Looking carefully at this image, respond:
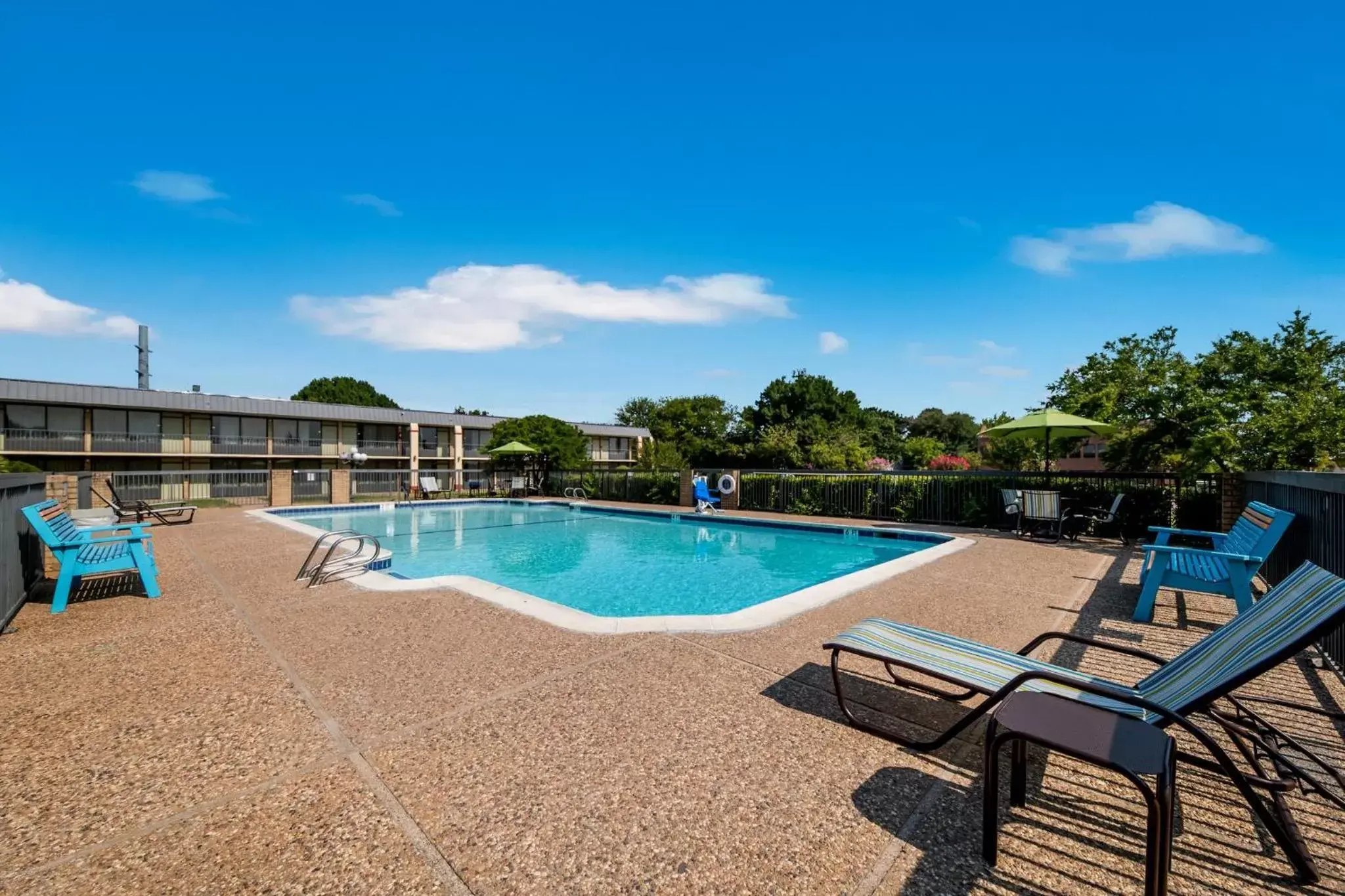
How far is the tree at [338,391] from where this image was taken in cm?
5244

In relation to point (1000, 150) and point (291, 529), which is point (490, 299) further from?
point (1000, 150)

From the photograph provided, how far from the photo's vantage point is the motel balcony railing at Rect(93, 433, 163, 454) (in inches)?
1003

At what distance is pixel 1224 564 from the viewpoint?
179 inches

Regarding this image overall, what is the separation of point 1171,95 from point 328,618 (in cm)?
1544

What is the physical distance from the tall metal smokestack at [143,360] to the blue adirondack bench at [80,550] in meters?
39.9

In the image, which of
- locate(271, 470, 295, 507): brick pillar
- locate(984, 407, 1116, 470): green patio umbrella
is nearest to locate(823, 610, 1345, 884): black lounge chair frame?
locate(984, 407, 1116, 470): green patio umbrella

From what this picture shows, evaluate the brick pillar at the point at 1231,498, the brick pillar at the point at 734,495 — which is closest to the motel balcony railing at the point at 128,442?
the brick pillar at the point at 734,495

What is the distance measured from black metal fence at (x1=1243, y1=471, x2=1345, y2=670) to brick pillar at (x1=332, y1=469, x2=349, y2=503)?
850 inches

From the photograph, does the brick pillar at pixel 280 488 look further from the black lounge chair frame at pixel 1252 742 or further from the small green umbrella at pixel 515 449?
the black lounge chair frame at pixel 1252 742

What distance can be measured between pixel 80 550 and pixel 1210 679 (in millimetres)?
7749

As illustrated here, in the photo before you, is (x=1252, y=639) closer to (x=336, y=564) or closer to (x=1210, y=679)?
(x=1210, y=679)

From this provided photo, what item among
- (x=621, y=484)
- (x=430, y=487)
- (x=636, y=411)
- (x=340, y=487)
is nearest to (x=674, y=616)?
(x=621, y=484)

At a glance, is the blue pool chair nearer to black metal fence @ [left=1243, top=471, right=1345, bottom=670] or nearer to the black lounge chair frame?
black metal fence @ [left=1243, top=471, right=1345, bottom=670]

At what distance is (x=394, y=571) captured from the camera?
9.15 meters
